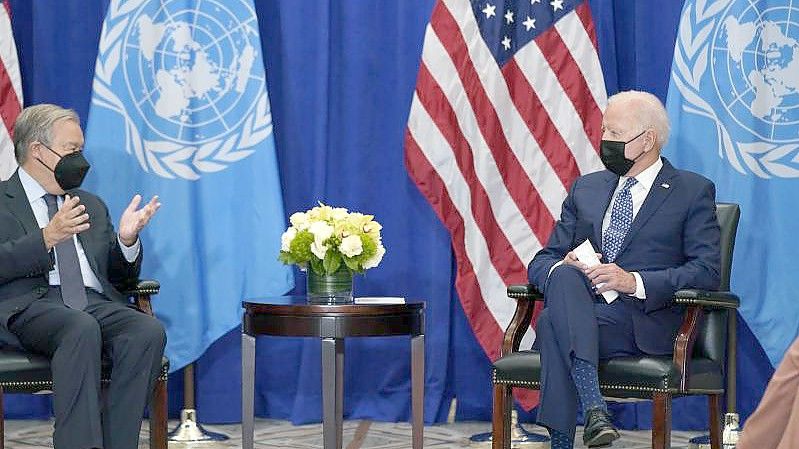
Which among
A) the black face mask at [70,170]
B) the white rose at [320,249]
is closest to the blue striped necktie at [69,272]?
the black face mask at [70,170]

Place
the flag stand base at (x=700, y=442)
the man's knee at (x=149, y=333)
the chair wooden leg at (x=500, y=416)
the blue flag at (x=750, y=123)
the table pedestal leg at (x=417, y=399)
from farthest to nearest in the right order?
the blue flag at (x=750, y=123), the flag stand base at (x=700, y=442), the table pedestal leg at (x=417, y=399), the chair wooden leg at (x=500, y=416), the man's knee at (x=149, y=333)

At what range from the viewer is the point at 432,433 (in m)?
5.52

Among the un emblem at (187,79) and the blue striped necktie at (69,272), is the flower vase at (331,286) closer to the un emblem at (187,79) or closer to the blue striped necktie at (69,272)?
the blue striped necktie at (69,272)

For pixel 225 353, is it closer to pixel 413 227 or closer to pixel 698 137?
pixel 413 227

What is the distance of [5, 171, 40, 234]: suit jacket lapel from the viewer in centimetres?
437

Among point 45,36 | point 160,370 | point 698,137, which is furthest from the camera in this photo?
point 45,36

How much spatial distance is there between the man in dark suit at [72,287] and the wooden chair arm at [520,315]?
49.7 inches

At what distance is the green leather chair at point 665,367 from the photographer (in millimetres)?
4012

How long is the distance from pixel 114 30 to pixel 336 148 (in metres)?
1.19

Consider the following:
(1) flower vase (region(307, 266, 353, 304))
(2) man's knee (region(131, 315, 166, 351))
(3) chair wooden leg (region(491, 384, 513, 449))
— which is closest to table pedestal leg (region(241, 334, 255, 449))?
(1) flower vase (region(307, 266, 353, 304))

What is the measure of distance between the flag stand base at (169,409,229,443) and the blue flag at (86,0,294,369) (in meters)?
0.28

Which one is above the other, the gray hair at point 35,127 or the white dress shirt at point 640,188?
the gray hair at point 35,127

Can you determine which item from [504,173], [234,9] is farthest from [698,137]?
[234,9]

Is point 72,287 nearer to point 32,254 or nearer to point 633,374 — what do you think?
point 32,254
